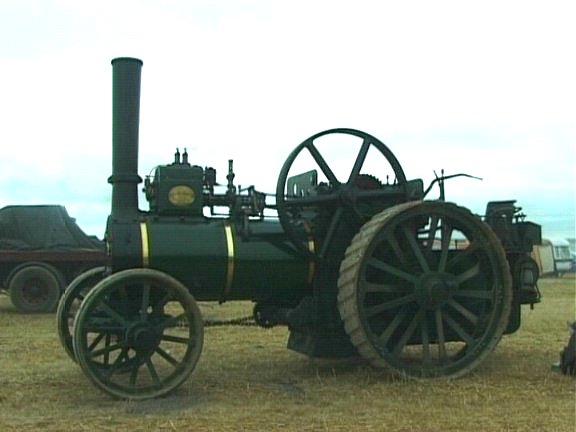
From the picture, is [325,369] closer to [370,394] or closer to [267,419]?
[370,394]

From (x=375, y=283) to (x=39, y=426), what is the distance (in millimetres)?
3057

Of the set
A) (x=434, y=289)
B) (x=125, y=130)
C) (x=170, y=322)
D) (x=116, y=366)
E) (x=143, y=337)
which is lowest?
(x=116, y=366)

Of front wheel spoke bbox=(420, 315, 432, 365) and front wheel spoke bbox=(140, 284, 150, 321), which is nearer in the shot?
front wheel spoke bbox=(140, 284, 150, 321)

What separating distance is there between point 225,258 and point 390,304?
1.42 meters

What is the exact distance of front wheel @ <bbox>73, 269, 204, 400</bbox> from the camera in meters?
6.13

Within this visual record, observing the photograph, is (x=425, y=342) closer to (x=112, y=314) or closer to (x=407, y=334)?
(x=407, y=334)

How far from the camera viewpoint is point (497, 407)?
584 centimetres

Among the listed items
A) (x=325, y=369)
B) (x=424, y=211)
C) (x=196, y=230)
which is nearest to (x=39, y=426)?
(x=196, y=230)

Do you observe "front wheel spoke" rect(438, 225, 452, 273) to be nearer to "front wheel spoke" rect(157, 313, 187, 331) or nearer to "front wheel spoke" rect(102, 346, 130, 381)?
"front wheel spoke" rect(157, 313, 187, 331)

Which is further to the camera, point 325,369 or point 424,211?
point 325,369

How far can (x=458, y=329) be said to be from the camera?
6969mm

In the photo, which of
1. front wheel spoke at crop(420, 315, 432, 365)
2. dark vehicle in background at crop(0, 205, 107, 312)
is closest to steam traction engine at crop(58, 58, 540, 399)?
front wheel spoke at crop(420, 315, 432, 365)

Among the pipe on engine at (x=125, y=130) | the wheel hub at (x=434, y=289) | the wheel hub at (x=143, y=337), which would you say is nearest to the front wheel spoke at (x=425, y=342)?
the wheel hub at (x=434, y=289)

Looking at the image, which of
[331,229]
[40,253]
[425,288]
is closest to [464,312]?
[425,288]
